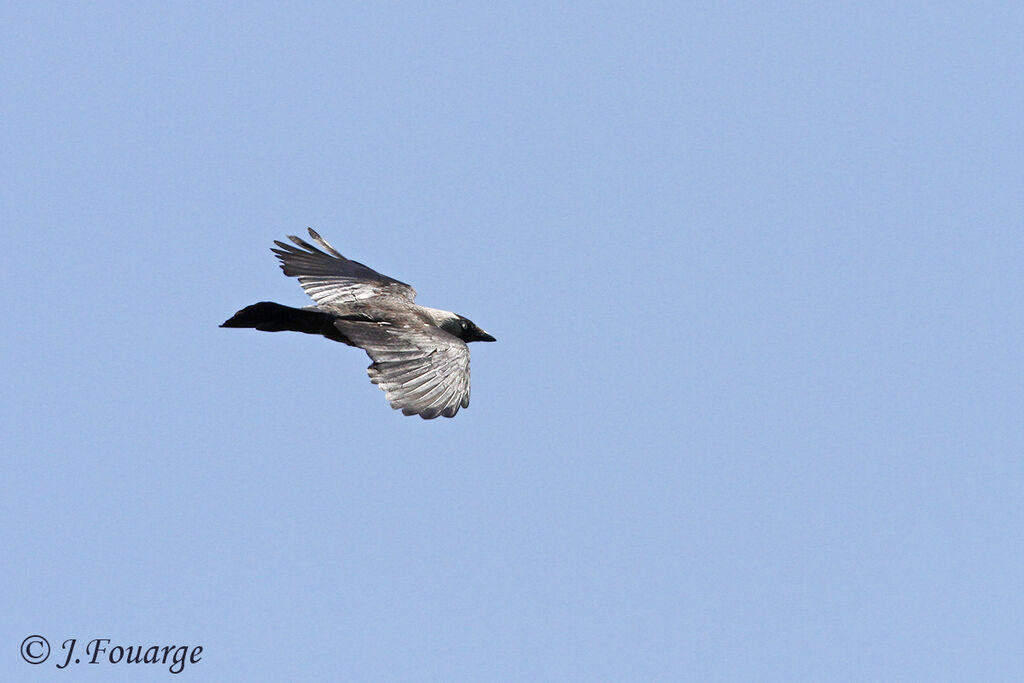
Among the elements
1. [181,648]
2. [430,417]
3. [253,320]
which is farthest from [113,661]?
[430,417]

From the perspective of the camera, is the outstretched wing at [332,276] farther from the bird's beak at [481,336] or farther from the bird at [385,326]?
the bird's beak at [481,336]

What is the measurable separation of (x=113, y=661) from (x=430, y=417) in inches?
234

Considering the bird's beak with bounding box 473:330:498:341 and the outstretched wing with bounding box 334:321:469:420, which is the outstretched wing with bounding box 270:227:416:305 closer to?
the bird's beak with bounding box 473:330:498:341

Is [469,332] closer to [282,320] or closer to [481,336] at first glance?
[481,336]

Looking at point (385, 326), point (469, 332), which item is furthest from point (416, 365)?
point (469, 332)

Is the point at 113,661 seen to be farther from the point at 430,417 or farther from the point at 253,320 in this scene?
the point at 430,417

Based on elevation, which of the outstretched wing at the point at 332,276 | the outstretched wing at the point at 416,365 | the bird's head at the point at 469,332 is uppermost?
the outstretched wing at the point at 332,276

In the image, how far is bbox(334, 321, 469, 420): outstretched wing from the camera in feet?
43.5

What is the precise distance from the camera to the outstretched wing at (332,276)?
17172 mm

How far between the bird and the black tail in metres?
0.01

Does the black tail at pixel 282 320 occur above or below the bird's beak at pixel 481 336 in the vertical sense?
below

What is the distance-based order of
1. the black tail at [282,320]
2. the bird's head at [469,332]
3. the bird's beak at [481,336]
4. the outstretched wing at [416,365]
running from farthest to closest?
the bird's beak at [481,336] < the bird's head at [469,332] < the black tail at [282,320] < the outstretched wing at [416,365]

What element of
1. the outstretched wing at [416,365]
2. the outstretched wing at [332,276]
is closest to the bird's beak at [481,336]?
the outstretched wing at [332,276]

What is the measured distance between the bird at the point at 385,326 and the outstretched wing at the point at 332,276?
0.01 metres
